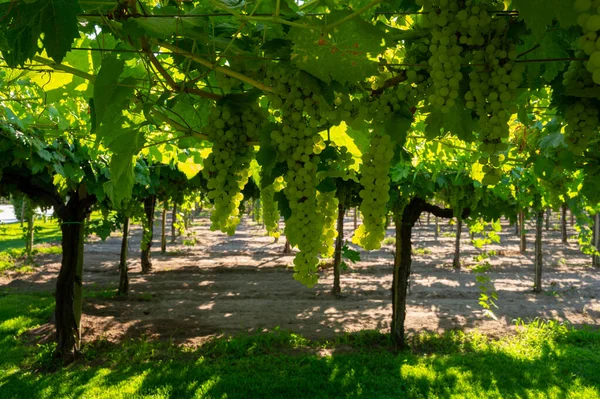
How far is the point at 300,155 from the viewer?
132 centimetres

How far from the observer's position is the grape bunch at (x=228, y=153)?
1.48 metres

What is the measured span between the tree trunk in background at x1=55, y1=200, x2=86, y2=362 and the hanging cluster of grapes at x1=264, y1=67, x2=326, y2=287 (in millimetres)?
6199

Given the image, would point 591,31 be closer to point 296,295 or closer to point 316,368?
A: point 316,368

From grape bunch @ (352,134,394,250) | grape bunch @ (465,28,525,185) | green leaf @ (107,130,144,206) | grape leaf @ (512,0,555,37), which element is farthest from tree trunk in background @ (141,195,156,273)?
grape leaf @ (512,0,555,37)

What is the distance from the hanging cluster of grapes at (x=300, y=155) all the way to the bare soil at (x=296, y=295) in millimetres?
6904

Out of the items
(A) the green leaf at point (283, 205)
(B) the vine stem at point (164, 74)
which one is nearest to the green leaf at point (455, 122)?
(A) the green leaf at point (283, 205)

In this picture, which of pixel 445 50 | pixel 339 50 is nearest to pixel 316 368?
pixel 339 50

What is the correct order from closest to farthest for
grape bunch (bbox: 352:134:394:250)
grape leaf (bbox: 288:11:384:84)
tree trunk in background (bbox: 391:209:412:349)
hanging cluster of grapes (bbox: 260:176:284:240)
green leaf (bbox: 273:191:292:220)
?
grape leaf (bbox: 288:11:384:84), grape bunch (bbox: 352:134:394:250), green leaf (bbox: 273:191:292:220), hanging cluster of grapes (bbox: 260:176:284:240), tree trunk in background (bbox: 391:209:412:349)

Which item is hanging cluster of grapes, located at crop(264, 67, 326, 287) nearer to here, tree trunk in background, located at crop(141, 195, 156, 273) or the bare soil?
the bare soil

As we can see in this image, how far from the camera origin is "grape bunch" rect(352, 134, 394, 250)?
1.40 metres

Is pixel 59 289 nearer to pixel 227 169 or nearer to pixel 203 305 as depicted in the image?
pixel 203 305

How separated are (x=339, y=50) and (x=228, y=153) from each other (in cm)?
50

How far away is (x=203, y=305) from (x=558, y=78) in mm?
9387

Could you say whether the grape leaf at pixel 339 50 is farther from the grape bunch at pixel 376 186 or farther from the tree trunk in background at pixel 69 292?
the tree trunk in background at pixel 69 292
